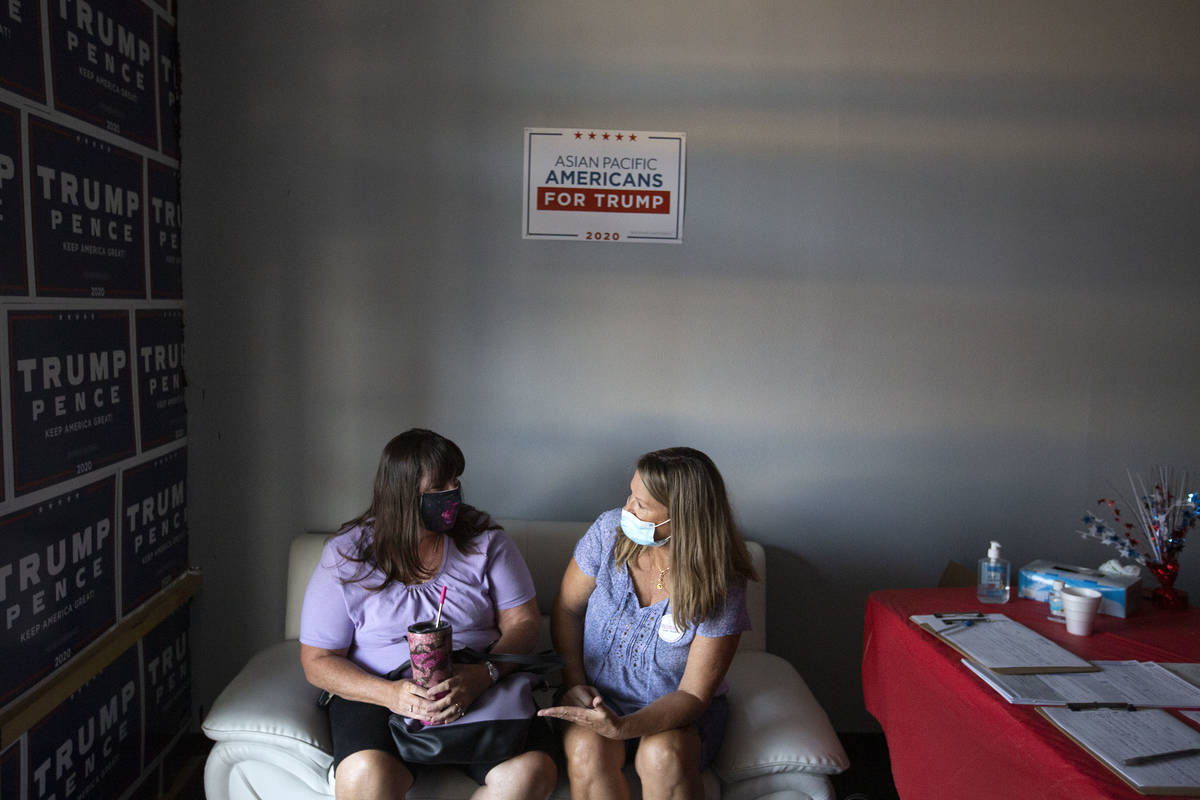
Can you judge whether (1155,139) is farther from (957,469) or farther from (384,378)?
(384,378)

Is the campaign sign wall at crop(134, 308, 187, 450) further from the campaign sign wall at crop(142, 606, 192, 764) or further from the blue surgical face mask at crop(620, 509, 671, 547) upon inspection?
the blue surgical face mask at crop(620, 509, 671, 547)

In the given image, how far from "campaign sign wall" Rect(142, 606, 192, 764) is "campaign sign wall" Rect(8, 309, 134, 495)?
622mm

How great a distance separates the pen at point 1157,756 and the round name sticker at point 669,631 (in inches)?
38.5

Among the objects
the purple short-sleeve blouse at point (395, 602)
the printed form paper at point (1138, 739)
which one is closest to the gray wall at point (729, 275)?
the purple short-sleeve blouse at point (395, 602)

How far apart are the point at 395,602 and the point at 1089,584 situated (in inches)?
71.6

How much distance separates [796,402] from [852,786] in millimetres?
1251

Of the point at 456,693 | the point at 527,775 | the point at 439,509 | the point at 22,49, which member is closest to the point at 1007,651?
the point at 527,775

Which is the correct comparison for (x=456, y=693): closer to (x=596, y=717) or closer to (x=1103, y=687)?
(x=596, y=717)

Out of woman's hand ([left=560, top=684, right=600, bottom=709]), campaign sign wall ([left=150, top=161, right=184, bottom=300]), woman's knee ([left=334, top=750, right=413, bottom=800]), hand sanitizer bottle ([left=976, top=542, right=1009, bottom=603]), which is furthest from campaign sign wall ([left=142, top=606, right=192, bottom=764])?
hand sanitizer bottle ([left=976, top=542, right=1009, bottom=603])

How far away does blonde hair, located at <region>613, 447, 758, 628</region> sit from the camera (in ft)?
6.77

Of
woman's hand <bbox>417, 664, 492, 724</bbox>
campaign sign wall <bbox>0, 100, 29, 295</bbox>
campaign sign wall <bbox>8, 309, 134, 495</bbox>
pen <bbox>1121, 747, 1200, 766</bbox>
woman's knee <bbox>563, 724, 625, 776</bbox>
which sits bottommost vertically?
woman's knee <bbox>563, 724, 625, 776</bbox>

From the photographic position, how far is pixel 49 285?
6.46ft

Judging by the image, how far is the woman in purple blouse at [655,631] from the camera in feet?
6.43

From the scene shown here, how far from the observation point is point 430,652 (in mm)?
1906
